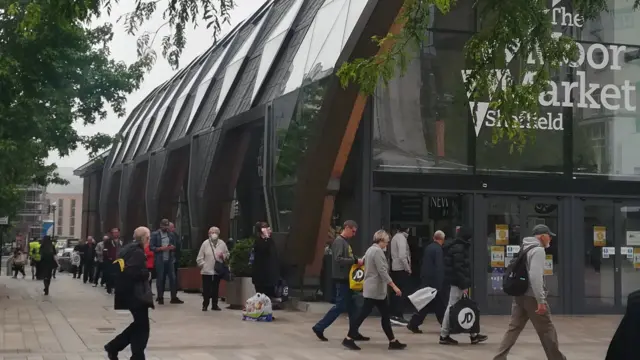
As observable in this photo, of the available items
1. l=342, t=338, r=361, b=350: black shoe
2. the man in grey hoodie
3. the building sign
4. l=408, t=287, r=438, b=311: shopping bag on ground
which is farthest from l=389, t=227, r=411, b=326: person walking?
the man in grey hoodie

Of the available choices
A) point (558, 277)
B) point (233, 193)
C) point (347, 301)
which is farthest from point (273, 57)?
point (347, 301)

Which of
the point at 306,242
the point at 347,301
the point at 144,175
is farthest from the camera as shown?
the point at 144,175

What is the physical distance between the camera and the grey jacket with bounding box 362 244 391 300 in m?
12.7

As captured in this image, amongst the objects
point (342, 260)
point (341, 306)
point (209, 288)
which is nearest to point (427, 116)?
point (209, 288)

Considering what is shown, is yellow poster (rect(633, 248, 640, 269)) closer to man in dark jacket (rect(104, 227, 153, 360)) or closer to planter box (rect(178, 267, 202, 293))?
planter box (rect(178, 267, 202, 293))

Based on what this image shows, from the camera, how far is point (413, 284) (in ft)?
61.2

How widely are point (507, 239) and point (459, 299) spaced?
565cm

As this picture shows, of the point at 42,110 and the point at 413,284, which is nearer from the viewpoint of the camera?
the point at 413,284

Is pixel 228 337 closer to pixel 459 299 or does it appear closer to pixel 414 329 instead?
pixel 414 329

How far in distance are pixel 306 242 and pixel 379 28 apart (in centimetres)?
466

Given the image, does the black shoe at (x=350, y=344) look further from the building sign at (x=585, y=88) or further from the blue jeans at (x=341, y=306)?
the building sign at (x=585, y=88)

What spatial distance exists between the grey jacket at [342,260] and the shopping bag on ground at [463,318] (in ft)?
5.39

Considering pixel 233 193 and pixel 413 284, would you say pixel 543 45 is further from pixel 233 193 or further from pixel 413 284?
pixel 233 193

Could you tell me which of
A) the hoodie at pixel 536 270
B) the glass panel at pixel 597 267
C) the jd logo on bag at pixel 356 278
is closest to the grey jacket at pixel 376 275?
the jd logo on bag at pixel 356 278
